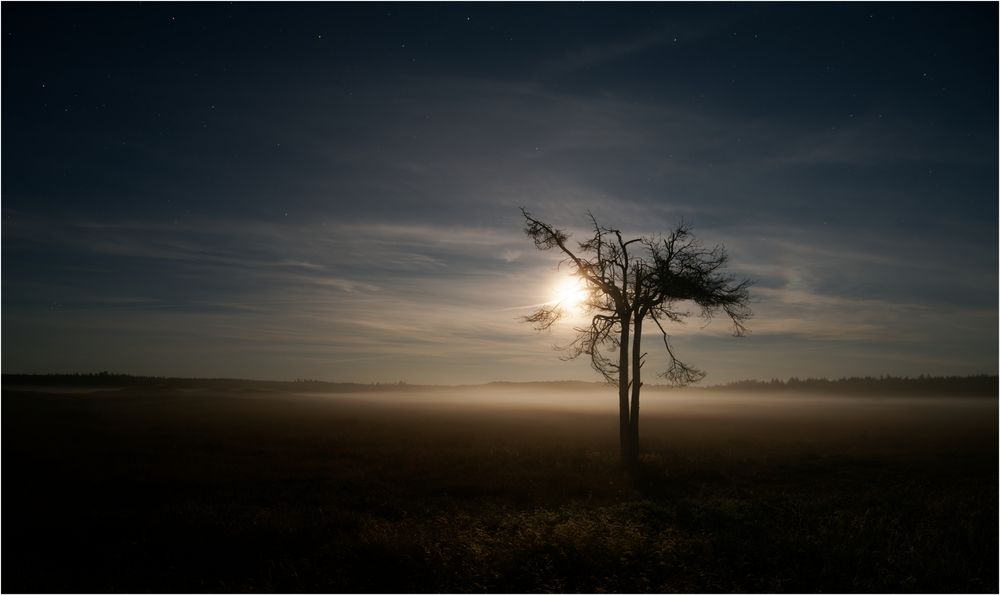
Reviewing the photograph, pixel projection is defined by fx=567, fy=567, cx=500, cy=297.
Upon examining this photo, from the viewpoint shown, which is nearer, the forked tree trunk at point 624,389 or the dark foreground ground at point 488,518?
the dark foreground ground at point 488,518

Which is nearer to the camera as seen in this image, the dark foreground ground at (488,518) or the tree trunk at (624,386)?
the dark foreground ground at (488,518)

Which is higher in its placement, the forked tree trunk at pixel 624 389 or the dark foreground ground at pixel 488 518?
the forked tree trunk at pixel 624 389

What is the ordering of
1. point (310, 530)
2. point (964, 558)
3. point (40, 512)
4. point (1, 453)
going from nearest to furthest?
point (964, 558) → point (310, 530) → point (40, 512) → point (1, 453)

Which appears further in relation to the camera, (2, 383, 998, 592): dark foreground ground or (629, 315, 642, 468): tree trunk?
(629, 315, 642, 468): tree trunk

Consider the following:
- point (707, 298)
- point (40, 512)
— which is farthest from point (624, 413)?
point (40, 512)

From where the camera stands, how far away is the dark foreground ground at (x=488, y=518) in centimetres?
952

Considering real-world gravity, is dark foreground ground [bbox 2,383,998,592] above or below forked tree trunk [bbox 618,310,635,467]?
below

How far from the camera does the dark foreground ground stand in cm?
952

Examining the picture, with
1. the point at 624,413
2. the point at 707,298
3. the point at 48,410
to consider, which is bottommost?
the point at 48,410

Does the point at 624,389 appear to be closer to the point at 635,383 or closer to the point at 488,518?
the point at 635,383

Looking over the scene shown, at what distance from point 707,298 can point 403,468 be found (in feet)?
44.9

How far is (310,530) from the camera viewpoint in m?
11.8

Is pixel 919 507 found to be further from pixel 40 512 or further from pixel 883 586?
pixel 40 512

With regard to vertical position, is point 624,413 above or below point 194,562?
above
